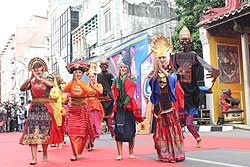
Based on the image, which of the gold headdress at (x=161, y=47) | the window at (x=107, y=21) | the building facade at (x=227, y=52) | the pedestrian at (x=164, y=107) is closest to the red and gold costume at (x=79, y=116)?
the pedestrian at (x=164, y=107)

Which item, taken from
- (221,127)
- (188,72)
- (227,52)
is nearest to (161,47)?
(188,72)

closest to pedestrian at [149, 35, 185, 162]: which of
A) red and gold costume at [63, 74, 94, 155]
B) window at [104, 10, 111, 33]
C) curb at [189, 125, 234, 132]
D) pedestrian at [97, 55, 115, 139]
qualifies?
red and gold costume at [63, 74, 94, 155]

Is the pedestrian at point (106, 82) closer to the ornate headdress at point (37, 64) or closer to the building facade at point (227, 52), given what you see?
the ornate headdress at point (37, 64)

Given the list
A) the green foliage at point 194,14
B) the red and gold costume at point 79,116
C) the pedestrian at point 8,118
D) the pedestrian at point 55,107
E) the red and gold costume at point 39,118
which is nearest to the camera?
the red and gold costume at point 39,118

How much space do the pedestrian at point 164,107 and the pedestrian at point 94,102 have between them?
1539 millimetres

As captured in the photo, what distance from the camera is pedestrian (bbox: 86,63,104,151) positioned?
21.7 ft

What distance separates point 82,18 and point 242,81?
62.8 ft

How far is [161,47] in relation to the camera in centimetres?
547

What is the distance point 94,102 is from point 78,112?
5.09 ft

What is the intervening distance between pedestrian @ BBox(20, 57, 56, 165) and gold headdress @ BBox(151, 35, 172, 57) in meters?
1.87

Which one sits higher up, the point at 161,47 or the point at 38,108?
Answer: the point at 161,47

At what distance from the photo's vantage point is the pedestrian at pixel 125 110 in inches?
221

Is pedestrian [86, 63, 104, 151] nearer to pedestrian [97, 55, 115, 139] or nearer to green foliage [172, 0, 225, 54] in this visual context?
pedestrian [97, 55, 115, 139]

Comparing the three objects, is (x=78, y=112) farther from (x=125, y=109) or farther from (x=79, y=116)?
(x=125, y=109)
